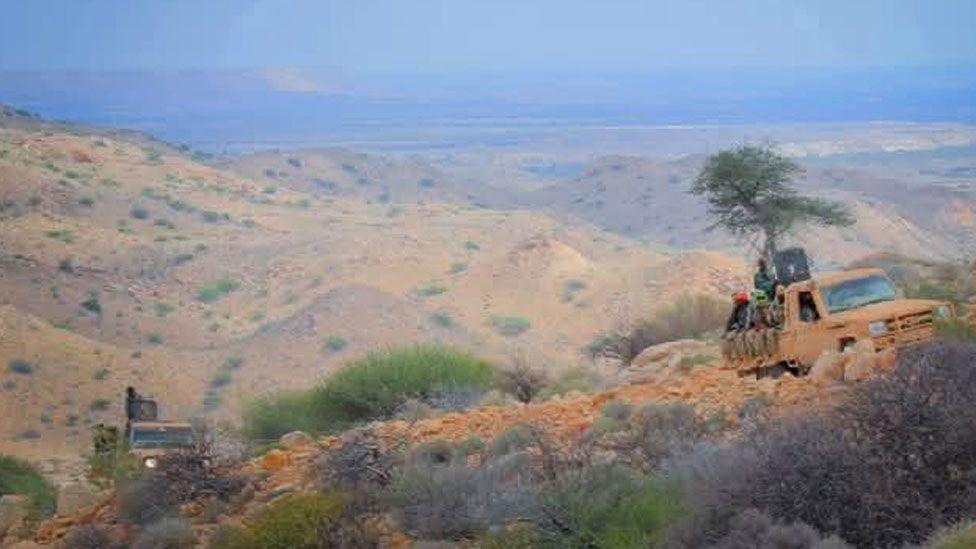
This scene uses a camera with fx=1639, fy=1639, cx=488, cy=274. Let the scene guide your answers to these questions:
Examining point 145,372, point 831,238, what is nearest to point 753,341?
point 145,372

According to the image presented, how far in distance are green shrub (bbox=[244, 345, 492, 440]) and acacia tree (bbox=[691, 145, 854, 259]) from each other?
8483mm

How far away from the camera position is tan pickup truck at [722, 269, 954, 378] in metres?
16.2

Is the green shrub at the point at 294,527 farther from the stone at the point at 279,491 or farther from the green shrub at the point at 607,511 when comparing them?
the green shrub at the point at 607,511

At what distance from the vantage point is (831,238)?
7081 centimetres

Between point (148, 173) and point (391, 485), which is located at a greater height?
point (148, 173)

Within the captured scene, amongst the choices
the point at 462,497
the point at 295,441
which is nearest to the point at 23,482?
the point at 295,441

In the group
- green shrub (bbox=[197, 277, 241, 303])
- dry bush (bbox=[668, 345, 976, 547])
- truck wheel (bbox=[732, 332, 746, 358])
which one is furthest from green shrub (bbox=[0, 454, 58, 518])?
green shrub (bbox=[197, 277, 241, 303])

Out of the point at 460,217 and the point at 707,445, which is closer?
the point at 707,445

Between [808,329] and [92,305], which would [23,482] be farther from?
[92,305]

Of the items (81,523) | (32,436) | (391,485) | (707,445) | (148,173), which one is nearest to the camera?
Result: (707,445)

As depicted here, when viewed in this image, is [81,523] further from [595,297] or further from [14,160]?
[14,160]

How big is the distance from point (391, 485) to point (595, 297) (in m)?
40.8

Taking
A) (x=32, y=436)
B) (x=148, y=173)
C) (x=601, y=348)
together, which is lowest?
(x=32, y=436)

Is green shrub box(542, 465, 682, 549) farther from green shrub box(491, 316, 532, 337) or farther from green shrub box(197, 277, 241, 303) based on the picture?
green shrub box(197, 277, 241, 303)
